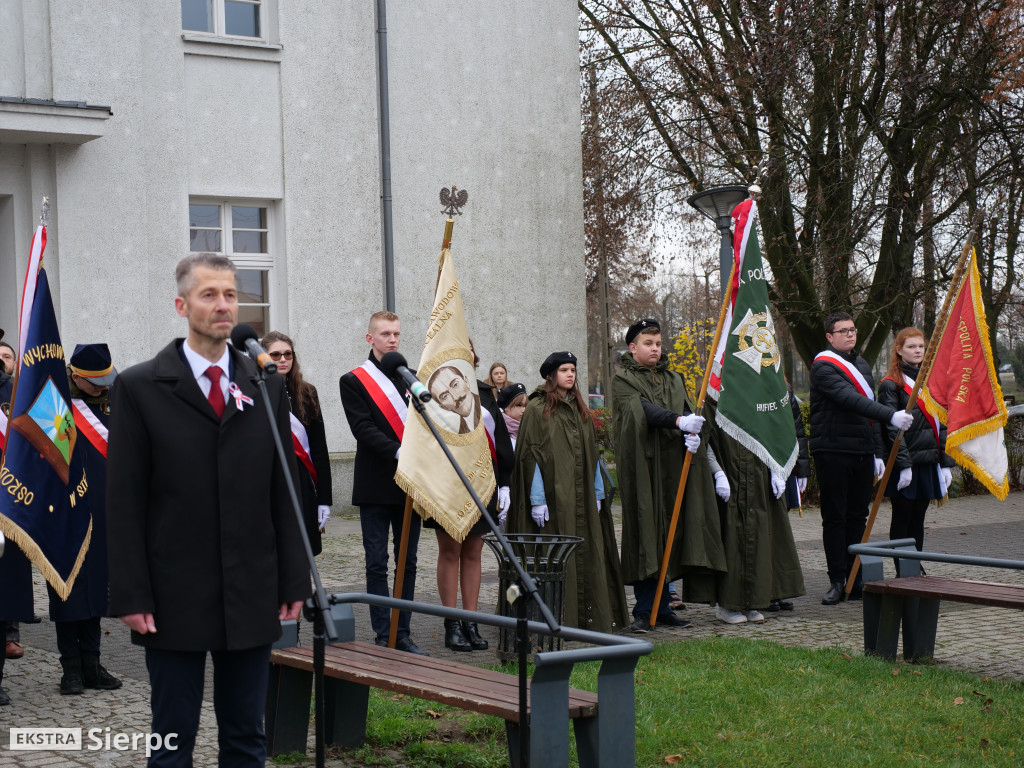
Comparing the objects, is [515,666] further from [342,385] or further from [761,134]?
[761,134]

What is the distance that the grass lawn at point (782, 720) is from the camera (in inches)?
207

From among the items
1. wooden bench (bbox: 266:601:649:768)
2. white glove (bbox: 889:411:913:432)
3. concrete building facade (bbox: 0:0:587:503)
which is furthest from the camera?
concrete building facade (bbox: 0:0:587:503)

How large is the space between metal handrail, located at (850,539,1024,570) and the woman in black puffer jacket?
2007mm

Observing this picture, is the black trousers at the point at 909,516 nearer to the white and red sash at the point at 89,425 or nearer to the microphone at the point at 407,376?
the microphone at the point at 407,376

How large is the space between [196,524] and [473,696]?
4.90 feet

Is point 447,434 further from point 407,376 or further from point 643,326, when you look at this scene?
point 407,376

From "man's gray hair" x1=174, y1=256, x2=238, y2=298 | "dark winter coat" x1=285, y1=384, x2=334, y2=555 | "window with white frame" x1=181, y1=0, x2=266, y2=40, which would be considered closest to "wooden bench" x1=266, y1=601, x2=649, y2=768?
"man's gray hair" x1=174, y1=256, x2=238, y2=298

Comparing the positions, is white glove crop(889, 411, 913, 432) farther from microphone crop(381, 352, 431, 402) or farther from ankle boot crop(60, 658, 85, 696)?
ankle boot crop(60, 658, 85, 696)

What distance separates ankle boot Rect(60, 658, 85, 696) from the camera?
6.44 meters

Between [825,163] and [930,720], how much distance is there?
14.6 meters

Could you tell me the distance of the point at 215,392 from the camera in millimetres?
3795

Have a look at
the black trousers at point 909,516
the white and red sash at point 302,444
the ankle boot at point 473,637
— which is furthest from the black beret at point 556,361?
the black trousers at point 909,516

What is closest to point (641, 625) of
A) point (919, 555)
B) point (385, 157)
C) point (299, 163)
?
point (919, 555)

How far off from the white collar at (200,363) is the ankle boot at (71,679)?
3.39 m
